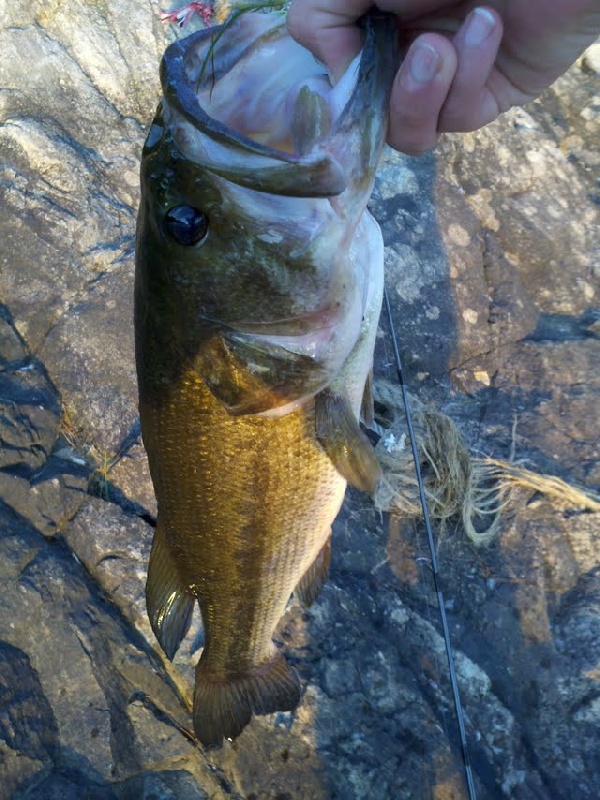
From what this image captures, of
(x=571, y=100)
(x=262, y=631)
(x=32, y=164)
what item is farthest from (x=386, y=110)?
(x=571, y=100)

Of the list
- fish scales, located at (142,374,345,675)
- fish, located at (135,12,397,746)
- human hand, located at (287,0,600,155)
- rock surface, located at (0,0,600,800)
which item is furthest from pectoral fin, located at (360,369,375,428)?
rock surface, located at (0,0,600,800)

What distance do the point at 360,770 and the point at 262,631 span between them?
31.0 inches

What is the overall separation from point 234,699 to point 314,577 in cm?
45

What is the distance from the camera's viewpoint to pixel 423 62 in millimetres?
1212

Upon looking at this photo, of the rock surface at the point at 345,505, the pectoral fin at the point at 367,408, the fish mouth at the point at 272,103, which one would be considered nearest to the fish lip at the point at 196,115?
the fish mouth at the point at 272,103

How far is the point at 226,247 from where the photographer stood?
129 centimetres

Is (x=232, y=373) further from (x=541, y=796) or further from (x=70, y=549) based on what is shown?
(x=541, y=796)

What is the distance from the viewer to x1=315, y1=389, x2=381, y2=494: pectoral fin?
4.90 ft

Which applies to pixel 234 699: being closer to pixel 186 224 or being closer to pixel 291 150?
pixel 186 224

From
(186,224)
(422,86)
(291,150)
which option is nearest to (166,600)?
(186,224)

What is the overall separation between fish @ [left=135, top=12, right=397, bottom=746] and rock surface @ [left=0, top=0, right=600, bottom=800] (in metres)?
0.98

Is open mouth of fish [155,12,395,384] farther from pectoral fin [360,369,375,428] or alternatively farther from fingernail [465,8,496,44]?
pectoral fin [360,369,375,428]

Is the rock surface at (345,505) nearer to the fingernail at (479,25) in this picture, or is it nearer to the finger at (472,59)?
the finger at (472,59)

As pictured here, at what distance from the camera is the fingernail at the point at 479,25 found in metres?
1.22
